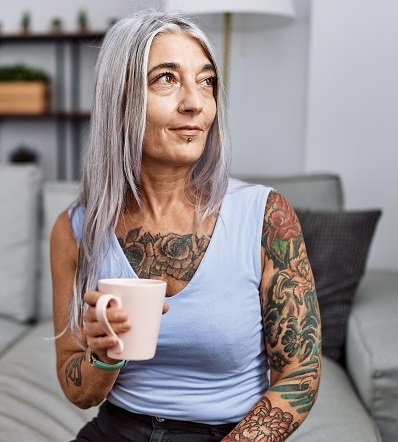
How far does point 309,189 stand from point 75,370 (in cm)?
135

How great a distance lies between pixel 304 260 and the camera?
1.21 m

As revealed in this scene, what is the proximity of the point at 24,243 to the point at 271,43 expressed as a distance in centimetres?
143

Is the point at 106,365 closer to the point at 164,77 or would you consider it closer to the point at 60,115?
the point at 164,77

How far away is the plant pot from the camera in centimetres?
409

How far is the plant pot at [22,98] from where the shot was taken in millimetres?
4090

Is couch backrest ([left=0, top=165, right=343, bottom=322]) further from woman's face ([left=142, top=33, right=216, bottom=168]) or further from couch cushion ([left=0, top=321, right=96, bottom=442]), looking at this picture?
woman's face ([left=142, top=33, right=216, bottom=168])

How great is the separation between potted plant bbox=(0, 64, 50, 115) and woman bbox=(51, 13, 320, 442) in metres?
2.94

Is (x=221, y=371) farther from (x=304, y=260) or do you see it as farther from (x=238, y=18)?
(x=238, y=18)

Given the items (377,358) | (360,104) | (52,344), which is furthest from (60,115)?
(377,358)

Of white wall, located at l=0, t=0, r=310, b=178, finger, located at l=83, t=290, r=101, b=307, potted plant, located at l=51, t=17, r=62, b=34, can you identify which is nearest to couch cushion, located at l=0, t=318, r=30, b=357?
finger, located at l=83, t=290, r=101, b=307

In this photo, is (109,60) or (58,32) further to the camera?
(58,32)

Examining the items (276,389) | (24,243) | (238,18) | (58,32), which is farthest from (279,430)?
(58,32)

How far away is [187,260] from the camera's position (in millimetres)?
1225

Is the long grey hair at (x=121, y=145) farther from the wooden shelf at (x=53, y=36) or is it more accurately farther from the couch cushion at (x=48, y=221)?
the wooden shelf at (x=53, y=36)
